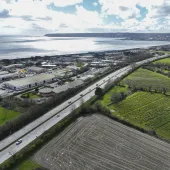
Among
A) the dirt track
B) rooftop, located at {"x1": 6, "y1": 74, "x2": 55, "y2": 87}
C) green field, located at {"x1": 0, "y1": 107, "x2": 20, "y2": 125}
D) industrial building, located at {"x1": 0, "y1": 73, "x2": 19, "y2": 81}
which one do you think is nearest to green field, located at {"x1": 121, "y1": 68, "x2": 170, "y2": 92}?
rooftop, located at {"x1": 6, "y1": 74, "x2": 55, "y2": 87}

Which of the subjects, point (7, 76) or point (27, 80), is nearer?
point (27, 80)

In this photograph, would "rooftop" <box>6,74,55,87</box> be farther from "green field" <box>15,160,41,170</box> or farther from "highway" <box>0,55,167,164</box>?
"green field" <box>15,160,41,170</box>

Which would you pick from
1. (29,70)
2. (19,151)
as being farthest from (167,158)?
(29,70)

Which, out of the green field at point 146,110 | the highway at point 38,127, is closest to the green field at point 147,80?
the green field at point 146,110

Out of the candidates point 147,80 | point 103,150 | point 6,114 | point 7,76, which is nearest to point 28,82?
point 7,76

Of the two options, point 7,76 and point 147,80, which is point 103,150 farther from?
point 7,76

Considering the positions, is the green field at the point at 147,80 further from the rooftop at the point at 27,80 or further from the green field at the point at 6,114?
the green field at the point at 6,114

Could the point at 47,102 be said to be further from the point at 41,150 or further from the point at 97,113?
the point at 41,150
